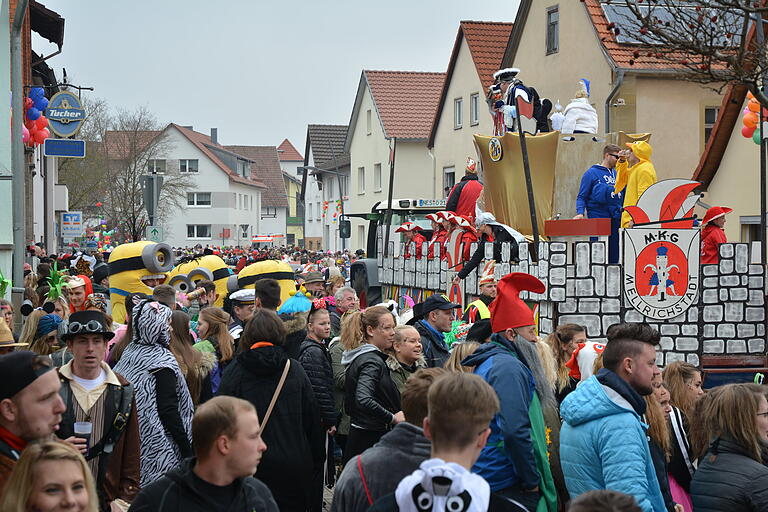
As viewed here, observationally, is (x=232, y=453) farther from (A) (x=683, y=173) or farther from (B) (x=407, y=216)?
(A) (x=683, y=173)

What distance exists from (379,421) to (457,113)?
29782 mm

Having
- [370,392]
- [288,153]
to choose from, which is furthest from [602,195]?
[288,153]

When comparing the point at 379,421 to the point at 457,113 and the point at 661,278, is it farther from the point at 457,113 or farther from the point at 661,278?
the point at 457,113

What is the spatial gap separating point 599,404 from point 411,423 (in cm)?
89

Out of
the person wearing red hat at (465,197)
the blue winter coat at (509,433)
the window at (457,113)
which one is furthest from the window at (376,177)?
the blue winter coat at (509,433)

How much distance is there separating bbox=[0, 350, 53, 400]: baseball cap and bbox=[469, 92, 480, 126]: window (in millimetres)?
30317

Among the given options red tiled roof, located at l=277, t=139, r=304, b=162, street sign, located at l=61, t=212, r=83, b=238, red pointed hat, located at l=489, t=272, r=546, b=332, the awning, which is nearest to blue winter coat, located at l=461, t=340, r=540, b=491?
red pointed hat, located at l=489, t=272, r=546, b=332

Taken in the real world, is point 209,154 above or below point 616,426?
above

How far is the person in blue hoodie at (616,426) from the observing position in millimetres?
4570

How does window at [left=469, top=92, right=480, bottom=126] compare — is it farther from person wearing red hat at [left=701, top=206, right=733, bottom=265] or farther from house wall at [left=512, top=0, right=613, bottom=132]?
person wearing red hat at [left=701, top=206, right=733, bottom=265]

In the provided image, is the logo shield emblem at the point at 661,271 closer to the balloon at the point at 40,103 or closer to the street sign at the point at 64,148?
the street sign at the point at 64,148

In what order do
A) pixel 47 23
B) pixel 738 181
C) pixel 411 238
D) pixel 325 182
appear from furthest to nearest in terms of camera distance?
pixel 325 182 < pixel 47 23 < pixel 738 181 < pixel 411 238

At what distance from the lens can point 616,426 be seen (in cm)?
464

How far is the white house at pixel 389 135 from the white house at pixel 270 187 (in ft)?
168
